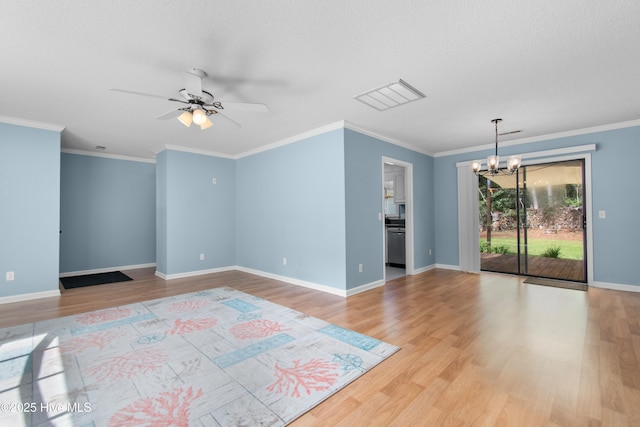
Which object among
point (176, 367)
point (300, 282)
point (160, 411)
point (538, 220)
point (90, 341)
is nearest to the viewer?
point (160, 411)

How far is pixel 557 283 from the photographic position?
4.84 metres

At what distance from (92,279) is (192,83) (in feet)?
16.1

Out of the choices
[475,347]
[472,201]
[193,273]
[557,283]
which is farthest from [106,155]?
[557,283]

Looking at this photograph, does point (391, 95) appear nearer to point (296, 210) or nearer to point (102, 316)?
point (296, 210)

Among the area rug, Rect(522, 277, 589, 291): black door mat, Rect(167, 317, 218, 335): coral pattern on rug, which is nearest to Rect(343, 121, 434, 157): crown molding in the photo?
the area rug

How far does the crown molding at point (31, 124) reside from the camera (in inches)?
159

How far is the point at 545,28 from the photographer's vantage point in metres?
2.13

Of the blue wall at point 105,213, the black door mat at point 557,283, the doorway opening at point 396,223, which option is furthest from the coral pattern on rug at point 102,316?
the black door mat at point 557,283

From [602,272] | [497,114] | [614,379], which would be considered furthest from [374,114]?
[602,272]

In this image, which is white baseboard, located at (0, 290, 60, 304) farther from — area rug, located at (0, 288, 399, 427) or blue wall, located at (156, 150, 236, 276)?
blue wall, located at (156, 150, 236, 276)

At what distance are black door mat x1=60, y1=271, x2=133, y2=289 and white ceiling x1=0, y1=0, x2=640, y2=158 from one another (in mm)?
2725

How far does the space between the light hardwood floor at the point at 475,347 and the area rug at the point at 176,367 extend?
254 mm

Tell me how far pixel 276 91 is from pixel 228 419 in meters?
2.91

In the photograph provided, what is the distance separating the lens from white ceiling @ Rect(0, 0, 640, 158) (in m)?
1.95
